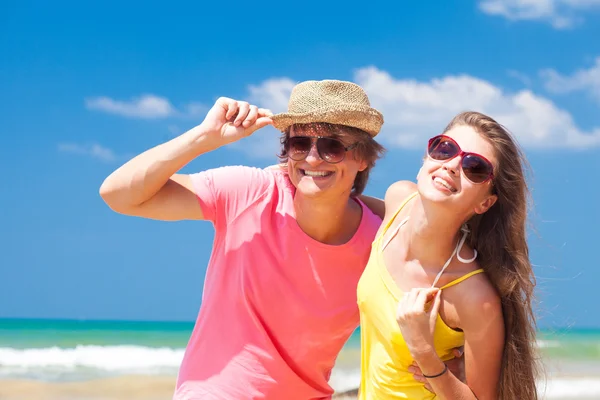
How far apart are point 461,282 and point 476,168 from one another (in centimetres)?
54

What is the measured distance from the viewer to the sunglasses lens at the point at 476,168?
336cm

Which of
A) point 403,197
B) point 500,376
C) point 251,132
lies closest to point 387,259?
point 403,197

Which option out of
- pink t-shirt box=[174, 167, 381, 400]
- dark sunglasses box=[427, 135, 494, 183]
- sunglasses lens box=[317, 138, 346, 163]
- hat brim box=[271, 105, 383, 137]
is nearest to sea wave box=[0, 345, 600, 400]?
pink t-shirt box=[174, 167, 381, 400]

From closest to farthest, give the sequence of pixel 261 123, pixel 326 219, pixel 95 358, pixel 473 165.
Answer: pixel 473 165, pixel 261 123, pixel 326 219, pixel 95 358

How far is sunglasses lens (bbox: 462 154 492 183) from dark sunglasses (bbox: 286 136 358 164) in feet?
2.94

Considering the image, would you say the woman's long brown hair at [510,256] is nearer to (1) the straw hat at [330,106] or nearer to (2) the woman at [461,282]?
(2) the woman at [461,282]

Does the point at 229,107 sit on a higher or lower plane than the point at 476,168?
higher

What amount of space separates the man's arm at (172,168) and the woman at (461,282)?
1.05 meters

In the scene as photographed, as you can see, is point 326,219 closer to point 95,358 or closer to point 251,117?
point 251,117

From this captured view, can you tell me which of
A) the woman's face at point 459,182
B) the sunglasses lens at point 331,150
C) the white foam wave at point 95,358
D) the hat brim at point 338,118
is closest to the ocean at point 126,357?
the white foam wave at point 95,358

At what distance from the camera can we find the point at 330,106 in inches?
159

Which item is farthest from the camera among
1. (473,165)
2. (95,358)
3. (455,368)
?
(95,358)

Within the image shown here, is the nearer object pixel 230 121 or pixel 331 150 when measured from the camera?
pixel 230 121

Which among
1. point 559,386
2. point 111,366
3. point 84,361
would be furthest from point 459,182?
point 84,361
